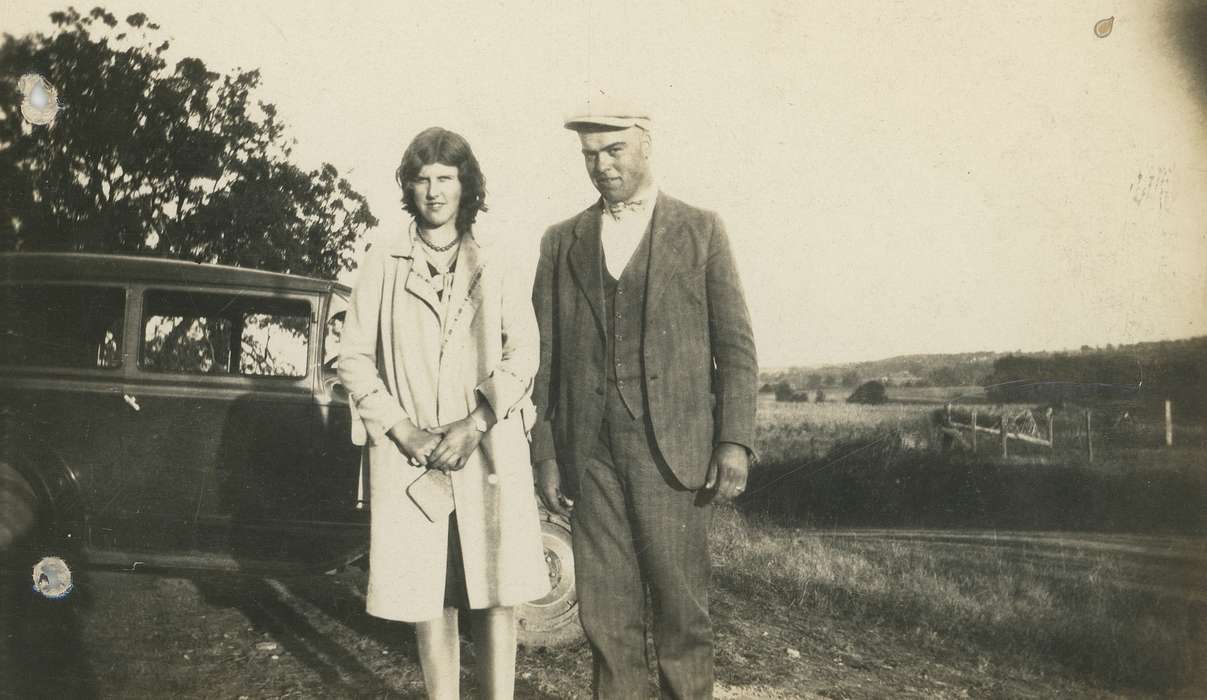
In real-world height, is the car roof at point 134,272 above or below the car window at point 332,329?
above

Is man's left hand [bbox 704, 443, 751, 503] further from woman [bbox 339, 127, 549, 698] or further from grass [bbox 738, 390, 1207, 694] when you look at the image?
grass [bbox 738, 390, 1207, 694]

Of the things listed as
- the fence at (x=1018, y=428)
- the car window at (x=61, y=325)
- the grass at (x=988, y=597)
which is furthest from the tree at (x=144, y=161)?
the fence at (x=1018, y=428)

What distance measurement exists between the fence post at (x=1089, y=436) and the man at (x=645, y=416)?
2.00 metres

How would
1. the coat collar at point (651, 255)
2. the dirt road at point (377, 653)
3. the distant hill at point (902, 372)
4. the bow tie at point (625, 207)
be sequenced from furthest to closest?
the distant hill at point (902, 372) < the dirt road at point (377, 653) < the bow tie at point (625, 207) < the coat collar at point (651, 255)

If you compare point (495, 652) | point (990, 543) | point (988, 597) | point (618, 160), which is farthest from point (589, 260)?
point (988, 597)

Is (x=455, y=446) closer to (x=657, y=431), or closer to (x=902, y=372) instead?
(x=657, y=431)

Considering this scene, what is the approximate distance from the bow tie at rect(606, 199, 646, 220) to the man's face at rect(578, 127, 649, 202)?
0.06 feet

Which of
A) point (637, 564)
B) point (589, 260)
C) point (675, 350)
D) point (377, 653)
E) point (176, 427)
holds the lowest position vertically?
point (377, 653)

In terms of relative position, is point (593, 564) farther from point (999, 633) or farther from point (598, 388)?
point (999, 633)

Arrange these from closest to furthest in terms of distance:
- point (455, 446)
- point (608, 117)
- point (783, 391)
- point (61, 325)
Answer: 1. point (455, 446)
2. point (608, 117)
3. point (61, 325)
4. point (783, 391)

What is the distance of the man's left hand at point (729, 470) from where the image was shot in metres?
2.29

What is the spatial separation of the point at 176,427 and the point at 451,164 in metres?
1.95

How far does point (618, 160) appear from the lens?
2402 mm

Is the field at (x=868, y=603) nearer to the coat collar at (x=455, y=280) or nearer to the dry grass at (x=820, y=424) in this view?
the dry grass at (x=820, y=424)
